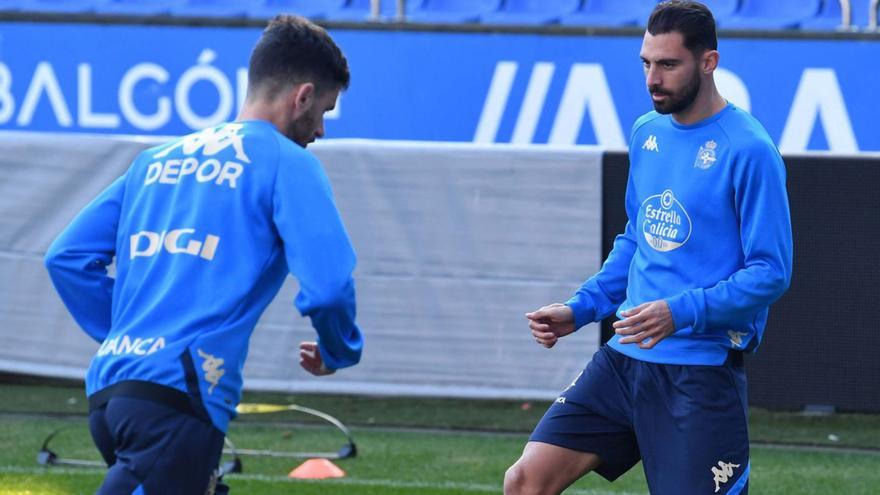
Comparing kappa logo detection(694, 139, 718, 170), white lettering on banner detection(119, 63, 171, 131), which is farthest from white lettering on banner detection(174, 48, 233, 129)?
kappa logo detection(694, 139, 718, 170)

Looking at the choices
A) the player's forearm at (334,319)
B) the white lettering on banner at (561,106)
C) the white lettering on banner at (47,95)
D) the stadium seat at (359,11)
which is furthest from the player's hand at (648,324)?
the white lettering on banner at (47,95)

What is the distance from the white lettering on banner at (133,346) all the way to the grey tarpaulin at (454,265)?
18.5 ft

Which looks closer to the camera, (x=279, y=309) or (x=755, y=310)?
(x=755, y=310)

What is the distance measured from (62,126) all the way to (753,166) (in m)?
8.81

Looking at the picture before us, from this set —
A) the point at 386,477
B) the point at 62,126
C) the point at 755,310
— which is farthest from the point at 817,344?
the point at 62,126

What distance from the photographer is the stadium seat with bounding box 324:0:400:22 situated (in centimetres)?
1226

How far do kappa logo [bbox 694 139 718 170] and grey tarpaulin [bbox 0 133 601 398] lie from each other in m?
4.59

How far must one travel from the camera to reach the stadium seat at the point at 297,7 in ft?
40.5

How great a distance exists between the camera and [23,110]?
39.9 ft

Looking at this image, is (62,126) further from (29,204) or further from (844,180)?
(844,180)

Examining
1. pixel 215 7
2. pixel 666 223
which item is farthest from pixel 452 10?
pixel 666 223

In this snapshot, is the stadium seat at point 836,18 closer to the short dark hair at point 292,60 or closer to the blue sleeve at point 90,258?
the short dark hair at point 292,60

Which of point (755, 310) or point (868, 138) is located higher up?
point (755, 310)

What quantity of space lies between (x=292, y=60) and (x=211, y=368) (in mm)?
721
